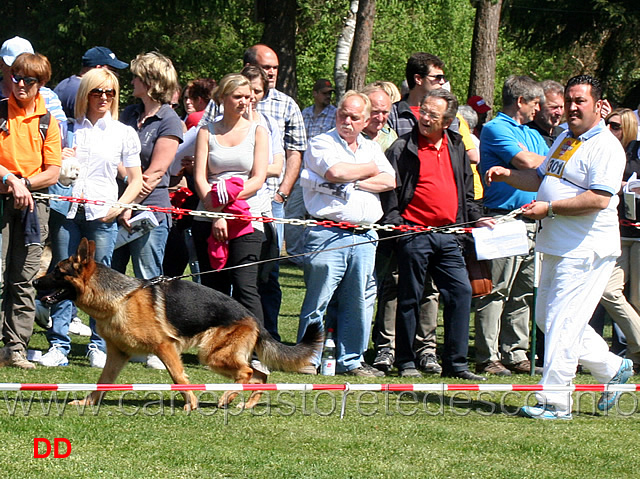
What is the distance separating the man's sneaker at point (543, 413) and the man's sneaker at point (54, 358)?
3.66m

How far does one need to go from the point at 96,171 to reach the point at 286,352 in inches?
90.0

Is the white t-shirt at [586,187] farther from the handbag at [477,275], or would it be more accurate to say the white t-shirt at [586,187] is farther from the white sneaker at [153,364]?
the white sneaker at [153,364]

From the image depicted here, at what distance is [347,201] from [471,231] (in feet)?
3.44

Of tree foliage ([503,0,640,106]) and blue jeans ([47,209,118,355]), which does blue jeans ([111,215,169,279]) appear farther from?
tree foliage ([503,0,640,106])

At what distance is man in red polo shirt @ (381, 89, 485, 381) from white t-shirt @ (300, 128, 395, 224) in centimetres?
26

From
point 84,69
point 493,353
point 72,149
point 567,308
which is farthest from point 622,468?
point 84,69

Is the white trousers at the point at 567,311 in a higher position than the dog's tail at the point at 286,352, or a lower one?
higher

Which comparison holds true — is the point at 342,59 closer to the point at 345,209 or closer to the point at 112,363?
the point at 345,209

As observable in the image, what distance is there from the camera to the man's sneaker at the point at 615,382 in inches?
260

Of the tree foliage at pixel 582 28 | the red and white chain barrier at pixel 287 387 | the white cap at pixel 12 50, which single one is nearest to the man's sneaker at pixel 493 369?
the red and white chain barrier at pixel 287 387

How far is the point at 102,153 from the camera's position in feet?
24.7

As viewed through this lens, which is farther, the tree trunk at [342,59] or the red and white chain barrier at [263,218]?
the tree trunk at [342,59]

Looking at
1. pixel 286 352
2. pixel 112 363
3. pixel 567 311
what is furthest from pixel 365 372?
pixel 112 363

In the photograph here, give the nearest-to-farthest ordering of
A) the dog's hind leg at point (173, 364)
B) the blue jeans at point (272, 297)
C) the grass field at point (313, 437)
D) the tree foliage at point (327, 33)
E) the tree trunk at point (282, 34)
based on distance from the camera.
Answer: the grass field at point (313, 437) < the dog's hind leg at point (173, 364) < the blue jeans at point (272, 297) < the tree trunk at point (282, 34) < the tree foliage at point (327, 33)
